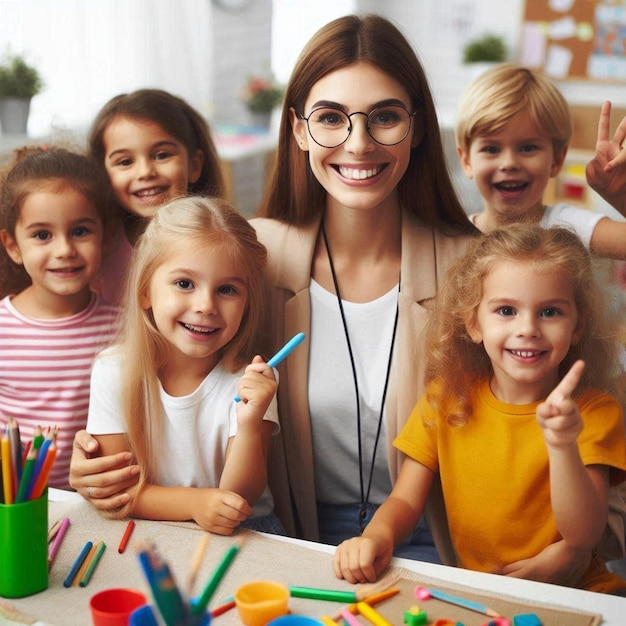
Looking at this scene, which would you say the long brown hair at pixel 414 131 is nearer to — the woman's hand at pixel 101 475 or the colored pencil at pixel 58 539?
the woman's hand at pixel 101 475

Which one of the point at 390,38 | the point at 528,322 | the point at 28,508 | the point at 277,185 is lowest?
the point at 28,508

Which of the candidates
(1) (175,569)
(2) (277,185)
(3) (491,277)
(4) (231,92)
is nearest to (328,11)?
(4) (231,92)

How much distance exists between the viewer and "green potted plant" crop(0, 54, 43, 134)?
3277 mm

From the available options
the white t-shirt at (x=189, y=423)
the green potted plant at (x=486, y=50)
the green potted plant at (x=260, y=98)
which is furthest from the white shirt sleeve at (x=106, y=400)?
the green potted plant at (x=486, y=50)

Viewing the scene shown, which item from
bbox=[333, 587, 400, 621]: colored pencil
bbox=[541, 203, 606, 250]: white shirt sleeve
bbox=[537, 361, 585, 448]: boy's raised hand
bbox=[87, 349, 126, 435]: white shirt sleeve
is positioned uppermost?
bbox=[541, 203, 606, 250]: white shirt sleeve

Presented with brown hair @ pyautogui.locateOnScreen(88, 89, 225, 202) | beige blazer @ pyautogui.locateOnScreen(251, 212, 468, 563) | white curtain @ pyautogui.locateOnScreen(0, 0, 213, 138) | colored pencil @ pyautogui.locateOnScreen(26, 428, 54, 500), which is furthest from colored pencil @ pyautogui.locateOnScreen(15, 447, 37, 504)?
white curtain @ pyautogui.locateOnScreen(0, 0, 213, 138)

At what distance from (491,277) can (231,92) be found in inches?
162

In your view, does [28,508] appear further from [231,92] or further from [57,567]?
[231,92]

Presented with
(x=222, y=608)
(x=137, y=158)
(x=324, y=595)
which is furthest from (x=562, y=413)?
(x=137, y=158)

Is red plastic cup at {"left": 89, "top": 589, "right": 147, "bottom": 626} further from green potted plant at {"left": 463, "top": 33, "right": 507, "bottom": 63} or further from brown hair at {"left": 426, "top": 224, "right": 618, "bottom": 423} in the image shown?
green potted plant at {"left": 463, "top": 33, "right": 507, "bottom": 63}

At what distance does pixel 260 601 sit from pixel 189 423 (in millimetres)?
440

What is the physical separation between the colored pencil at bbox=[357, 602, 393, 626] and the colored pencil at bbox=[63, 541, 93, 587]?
361 millimetres

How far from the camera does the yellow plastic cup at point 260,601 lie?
39.7 inches

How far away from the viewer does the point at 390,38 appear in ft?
4.84
